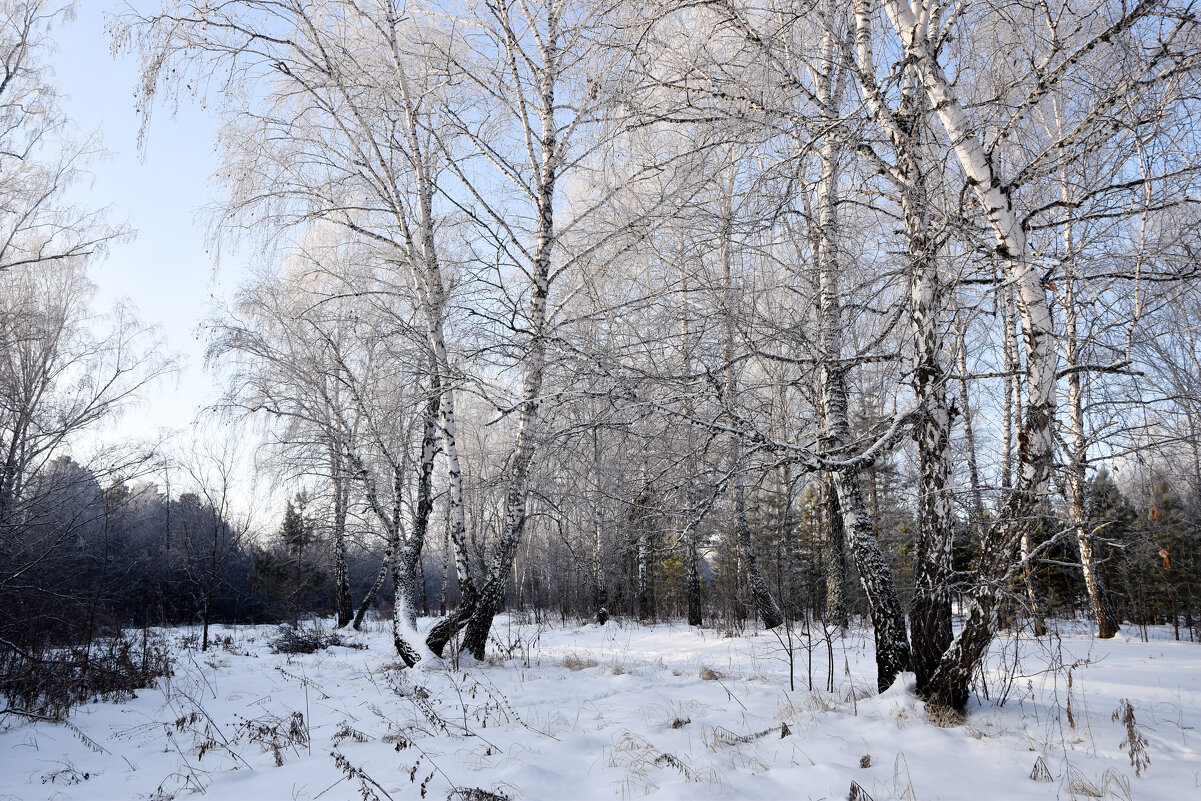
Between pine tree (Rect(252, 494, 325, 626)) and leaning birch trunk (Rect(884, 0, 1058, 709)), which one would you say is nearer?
leaning birch trunk (Rect(884, 0, 1058, 709))

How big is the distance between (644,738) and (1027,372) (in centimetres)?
328

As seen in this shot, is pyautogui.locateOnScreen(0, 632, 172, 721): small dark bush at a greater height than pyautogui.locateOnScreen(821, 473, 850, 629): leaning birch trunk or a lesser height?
lesser

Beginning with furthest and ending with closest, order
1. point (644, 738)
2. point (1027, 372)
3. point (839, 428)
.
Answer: point (839, 428) < point (644, 738) < point (1027, 372)

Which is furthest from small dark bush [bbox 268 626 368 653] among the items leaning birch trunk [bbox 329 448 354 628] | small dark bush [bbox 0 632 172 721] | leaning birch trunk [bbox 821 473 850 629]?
leaning birch trunk [bbox 821 473 850 629]

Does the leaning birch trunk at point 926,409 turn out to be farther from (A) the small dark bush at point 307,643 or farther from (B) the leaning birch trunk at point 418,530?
(A) the small dark bush at point 307,643

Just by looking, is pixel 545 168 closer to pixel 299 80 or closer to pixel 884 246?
pixel 299 80

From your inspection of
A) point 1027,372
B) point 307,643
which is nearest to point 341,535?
point 307,643

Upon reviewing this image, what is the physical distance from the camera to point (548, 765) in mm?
3590

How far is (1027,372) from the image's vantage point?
3.65 metres

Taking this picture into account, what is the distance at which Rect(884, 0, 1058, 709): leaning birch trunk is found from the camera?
138 inches

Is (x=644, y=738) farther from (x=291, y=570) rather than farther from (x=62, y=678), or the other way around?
(x=291, y=570)

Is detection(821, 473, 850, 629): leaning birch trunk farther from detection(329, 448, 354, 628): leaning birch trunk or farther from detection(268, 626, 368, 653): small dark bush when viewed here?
detection(329, 448, 354, 628): leaning birch trunk

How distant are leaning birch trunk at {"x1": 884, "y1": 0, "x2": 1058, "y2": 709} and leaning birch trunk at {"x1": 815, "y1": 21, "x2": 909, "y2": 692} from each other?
54cm

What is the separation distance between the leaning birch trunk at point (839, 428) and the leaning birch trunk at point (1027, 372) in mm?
539
